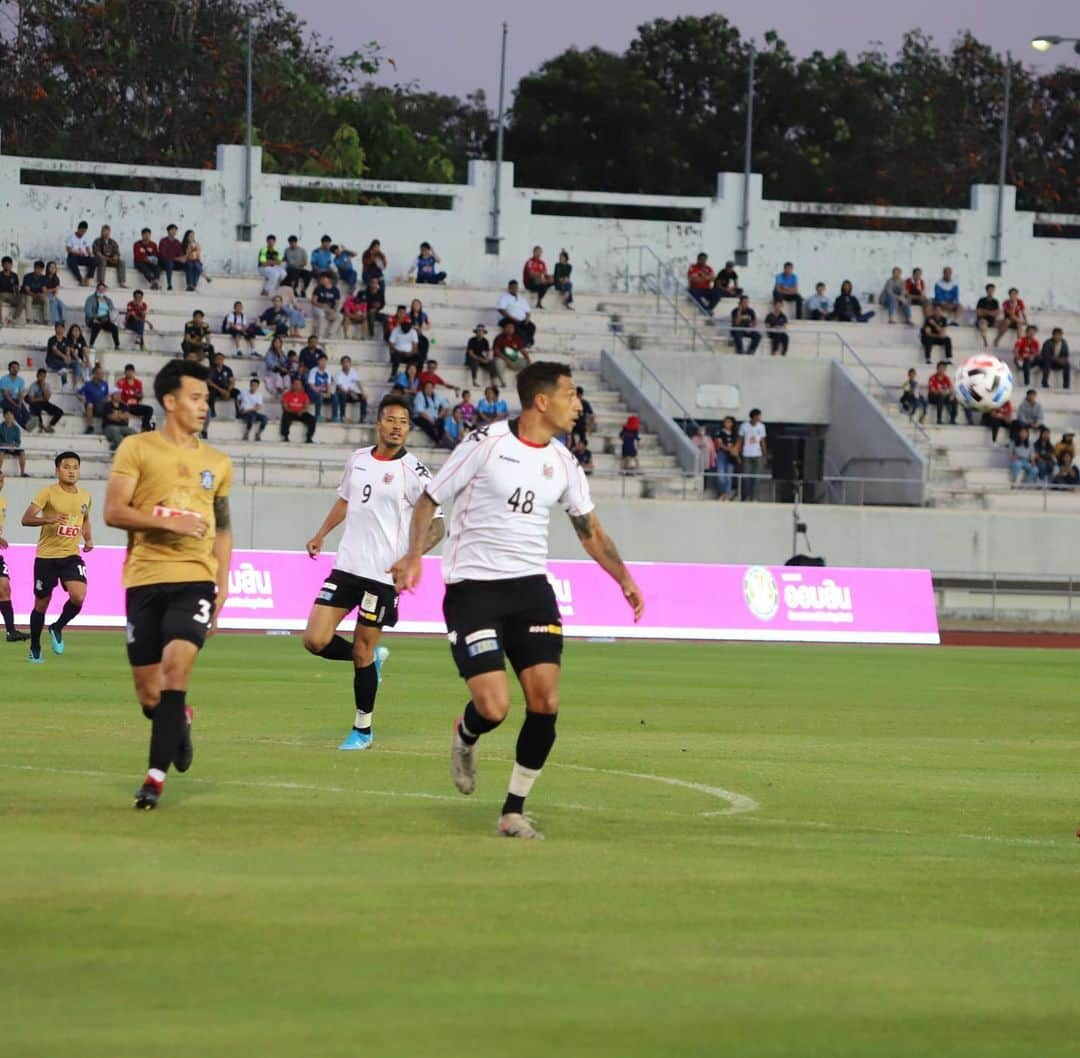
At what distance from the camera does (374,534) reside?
1573cm

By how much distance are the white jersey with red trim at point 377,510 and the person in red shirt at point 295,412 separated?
28638 millimetres

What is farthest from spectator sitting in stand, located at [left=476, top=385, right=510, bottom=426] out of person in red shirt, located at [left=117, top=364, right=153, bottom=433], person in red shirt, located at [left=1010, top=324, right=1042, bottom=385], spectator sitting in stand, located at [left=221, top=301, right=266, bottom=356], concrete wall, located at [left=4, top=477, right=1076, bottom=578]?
person in red shirt, located at [left=1010, top=324, right=1042, bottom=385]

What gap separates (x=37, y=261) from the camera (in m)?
48.4

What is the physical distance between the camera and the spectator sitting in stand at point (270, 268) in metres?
49.9

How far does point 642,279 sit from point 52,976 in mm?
49507

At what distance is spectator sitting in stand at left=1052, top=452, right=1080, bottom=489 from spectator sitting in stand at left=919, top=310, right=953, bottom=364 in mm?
4849

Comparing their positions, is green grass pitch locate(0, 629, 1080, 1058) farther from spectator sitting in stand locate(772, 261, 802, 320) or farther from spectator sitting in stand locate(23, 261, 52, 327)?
spectator sitting in stand locate(772, 261, 802, 320)

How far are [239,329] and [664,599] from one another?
51.0ft

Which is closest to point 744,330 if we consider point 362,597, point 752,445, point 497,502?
point 752,445

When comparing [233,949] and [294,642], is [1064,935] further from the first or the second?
[294,642]

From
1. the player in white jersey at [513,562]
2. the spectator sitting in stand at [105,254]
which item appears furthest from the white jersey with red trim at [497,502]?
the spectator sitting in stand at [105,254]

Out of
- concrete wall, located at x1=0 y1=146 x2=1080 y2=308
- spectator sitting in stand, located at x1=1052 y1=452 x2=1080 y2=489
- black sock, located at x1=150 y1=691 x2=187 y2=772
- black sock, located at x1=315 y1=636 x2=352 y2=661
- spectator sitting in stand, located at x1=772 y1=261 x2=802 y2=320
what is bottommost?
spectator sitting in stand, located at x1=1052 y1=452 x2=1080 y2=489

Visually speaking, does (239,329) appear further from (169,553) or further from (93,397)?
(169,553)

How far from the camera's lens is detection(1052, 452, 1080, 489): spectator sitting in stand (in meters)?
48.2
